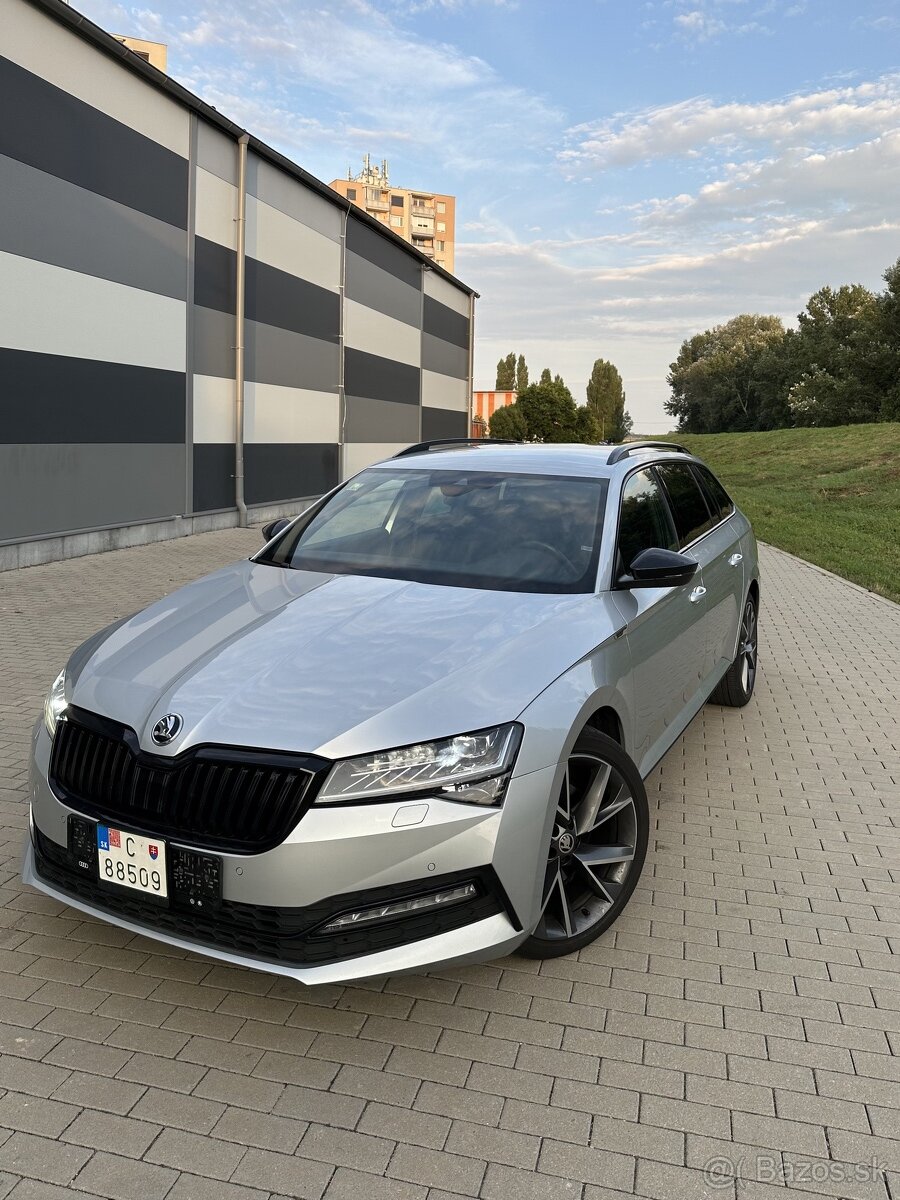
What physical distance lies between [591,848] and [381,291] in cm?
2179

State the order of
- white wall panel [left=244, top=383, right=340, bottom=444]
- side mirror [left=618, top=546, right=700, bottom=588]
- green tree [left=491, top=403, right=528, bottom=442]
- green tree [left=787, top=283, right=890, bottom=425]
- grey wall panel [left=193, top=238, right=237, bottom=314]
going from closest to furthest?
side mirror [left=618, top=546, right=700, bottom=588], grey wall panel [left=193, top=238, right=237, bottom=314], white wall panel [left=244, top=383, right=340, bottom=444], green tree [left=787, top=283, right=890, bottom=425], green tree [left=491, top=403, right=528, bottom=442]

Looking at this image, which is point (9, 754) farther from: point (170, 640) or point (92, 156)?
point (92, 156)

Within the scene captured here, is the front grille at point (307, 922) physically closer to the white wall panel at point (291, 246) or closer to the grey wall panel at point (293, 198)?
the white wall panel at point (291, 246)

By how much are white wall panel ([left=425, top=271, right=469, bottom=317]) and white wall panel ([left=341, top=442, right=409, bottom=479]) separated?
209 inches

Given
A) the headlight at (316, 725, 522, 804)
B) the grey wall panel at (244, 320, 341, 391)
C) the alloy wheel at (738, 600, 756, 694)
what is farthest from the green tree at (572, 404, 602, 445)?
the headlight at (316, 725, 522, 804)

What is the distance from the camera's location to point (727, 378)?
76.7 metres

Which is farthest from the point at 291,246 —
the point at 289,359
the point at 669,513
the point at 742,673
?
the point at 669,513

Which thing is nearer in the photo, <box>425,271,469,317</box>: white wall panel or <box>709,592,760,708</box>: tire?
<box>709,592,760,708</box>: tire

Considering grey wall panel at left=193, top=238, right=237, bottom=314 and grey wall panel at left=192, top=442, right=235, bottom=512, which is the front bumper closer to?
Result: grey wall panel at left=192, top=442, right=235, bottom=512

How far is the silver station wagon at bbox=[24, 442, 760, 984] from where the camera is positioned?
2.66 meters

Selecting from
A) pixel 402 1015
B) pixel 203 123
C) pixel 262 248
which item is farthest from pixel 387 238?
pixel 402 1015

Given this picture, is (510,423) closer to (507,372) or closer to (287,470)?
(287,470)

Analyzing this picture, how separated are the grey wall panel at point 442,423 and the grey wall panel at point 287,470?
6553 millimetres

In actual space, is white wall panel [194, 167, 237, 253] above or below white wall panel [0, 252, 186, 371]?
above
